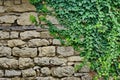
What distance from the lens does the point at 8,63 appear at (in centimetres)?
429

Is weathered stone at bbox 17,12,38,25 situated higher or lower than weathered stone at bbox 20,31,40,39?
higher

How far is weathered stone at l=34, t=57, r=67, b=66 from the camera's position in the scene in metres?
4.32

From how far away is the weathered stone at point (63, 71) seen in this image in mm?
4336

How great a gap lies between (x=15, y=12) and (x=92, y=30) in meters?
1.23

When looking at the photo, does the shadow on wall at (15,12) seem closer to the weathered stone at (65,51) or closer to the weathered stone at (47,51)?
the weathered stone at (47,51)

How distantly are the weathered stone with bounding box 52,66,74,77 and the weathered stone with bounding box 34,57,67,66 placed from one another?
0.08 meters

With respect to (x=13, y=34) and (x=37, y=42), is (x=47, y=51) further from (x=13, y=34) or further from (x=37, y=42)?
(x=13, y=34)

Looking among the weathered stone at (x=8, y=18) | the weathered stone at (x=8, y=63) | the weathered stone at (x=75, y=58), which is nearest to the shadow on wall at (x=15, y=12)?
the weathered stone at (x=8, y=18)

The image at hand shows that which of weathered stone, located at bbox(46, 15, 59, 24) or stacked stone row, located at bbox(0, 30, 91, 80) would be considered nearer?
stacked stone row, located at bbox(0, 30, 91, 80)

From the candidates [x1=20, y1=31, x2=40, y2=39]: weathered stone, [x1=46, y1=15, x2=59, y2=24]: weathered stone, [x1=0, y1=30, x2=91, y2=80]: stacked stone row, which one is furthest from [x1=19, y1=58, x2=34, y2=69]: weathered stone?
[x1=46, y1=15, x2=59, y2=24]: weathered stone

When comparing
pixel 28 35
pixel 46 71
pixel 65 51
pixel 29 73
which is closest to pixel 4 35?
pixel 28 35

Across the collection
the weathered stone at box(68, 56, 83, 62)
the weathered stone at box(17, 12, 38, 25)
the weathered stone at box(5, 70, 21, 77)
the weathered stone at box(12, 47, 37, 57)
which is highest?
the weathered stone at box(17, 12, 38, 25)

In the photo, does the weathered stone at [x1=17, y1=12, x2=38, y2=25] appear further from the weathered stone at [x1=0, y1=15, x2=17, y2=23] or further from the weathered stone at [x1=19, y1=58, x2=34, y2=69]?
the weathered stone at [x1=19, y1=58, x2=34, y2=69]

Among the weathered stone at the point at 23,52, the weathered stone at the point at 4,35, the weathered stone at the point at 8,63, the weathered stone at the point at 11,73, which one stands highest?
the weathered stone at the point at 4,35
